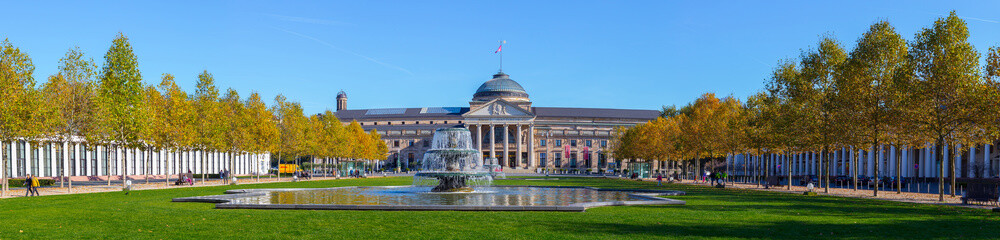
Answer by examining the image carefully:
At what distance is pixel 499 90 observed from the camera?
17038 cm

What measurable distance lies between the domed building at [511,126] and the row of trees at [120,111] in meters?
87.0

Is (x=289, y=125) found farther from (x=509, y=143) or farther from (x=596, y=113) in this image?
(x=596, y=113)

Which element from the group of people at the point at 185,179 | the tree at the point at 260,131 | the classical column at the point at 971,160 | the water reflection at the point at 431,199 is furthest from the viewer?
the classical column at the point at 971,160

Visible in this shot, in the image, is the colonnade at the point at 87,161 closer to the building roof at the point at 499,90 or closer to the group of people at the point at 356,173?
the group of people at the point at 356,173

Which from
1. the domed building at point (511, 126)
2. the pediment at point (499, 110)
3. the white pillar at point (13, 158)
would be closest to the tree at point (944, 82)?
the white pillar at point (13, 158)

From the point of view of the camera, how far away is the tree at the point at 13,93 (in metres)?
33.6

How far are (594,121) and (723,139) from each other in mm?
113156

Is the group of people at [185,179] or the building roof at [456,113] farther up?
the building roof at [456,113]

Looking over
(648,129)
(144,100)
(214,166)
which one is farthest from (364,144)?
(144,100)

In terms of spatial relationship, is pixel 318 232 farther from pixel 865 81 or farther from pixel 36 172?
pixel 36 172

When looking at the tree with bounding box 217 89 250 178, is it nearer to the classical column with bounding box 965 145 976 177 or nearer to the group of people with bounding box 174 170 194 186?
the group of people with bounding box 174 170 194 186

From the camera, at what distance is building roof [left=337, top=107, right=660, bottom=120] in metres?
172

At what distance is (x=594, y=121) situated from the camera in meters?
170

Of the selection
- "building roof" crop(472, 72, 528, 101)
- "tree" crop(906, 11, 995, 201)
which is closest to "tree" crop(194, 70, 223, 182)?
"tree" crop(906, 11, 995, 201)
